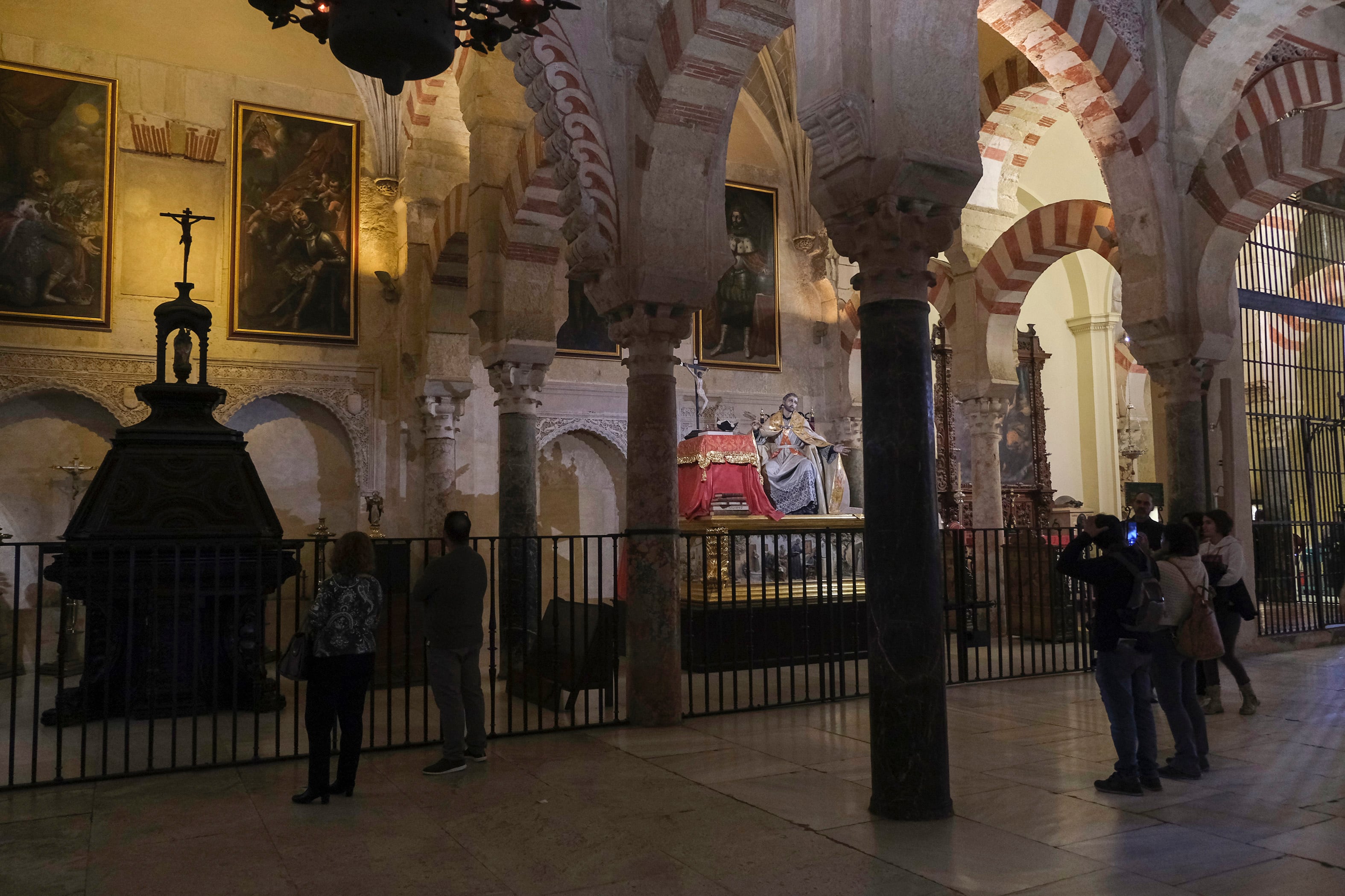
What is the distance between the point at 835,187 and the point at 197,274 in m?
9.26

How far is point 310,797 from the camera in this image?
4.30m

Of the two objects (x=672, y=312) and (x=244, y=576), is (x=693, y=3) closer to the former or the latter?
(x=672, y=312)

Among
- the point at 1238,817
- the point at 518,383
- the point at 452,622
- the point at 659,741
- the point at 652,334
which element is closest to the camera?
the point at 1238,817

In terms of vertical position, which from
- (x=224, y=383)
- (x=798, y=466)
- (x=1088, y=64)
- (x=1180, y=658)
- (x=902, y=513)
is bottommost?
(x=1180, y=658)

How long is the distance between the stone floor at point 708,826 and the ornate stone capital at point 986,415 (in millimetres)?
6348

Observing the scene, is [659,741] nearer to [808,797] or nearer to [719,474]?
[808,797]

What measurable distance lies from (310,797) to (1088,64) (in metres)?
6.85

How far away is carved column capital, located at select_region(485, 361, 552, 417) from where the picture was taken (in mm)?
9062

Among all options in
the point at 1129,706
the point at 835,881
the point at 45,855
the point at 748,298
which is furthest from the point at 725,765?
the point at 748,298

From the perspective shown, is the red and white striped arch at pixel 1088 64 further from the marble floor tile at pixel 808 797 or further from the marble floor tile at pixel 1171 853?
the marble floor tile at pixel 1171 853

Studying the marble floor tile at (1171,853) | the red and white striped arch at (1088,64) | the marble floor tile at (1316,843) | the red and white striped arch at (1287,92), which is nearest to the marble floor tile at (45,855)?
the marble floor tile at (1171,853)

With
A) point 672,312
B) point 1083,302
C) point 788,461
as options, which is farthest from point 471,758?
point 1083,302

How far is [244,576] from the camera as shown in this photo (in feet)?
21.8

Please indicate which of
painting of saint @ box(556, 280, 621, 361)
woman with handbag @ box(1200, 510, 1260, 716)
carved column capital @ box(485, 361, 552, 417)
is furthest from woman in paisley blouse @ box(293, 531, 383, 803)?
painting of saint @ box(556, 280, 621, 361)
